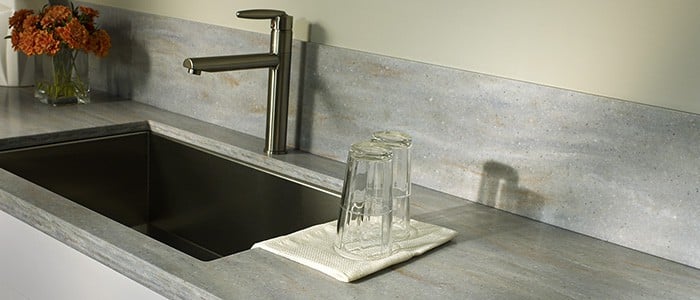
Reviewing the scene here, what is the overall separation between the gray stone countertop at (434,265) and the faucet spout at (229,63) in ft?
0.85

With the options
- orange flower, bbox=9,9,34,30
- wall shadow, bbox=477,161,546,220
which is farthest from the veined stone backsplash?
orange flower, bbox=9,9,34,30

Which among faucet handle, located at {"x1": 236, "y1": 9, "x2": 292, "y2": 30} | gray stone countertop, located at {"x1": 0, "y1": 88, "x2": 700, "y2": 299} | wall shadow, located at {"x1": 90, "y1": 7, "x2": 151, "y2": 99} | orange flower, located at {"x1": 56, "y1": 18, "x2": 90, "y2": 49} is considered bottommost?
gray stone countertop, located at {"x1": 0, "y1": 88, "x2": 700, "y2": 299}

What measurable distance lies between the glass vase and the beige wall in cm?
69

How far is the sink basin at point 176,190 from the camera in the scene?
179cm

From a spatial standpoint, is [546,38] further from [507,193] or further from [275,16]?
[275,16]

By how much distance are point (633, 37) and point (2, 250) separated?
3.90ft

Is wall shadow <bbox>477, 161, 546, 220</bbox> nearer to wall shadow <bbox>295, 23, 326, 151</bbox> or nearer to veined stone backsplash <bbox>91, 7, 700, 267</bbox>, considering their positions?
veined stone backsplash <bbox>91, 7, 700, 267</bbox>

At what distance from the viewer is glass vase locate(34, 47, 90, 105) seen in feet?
7.13

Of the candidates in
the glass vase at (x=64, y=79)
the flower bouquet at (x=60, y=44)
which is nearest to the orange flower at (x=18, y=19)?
the flower bouquet at (x=60, y=44)

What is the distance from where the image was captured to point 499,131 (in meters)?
1.57

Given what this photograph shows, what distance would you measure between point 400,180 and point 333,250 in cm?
19

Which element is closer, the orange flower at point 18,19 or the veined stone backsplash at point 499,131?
the veined stone backsplash at point 499,131

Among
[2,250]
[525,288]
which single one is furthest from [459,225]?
[2,250]

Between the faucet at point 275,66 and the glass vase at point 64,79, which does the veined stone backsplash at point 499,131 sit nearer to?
the faucet at point 275,66
